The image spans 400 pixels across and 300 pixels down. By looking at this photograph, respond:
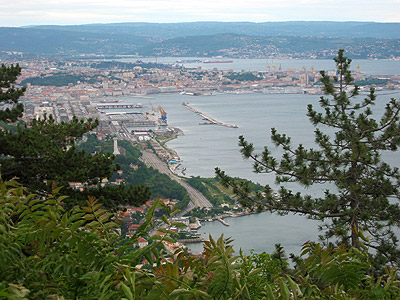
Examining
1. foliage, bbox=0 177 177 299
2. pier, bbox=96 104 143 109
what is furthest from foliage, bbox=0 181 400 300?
pier, bbox=96 104 143 109

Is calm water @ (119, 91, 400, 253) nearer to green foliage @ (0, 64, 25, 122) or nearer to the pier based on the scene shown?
the pier

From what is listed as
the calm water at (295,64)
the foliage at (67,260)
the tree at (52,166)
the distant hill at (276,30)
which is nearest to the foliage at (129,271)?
the foliage at (67,260)

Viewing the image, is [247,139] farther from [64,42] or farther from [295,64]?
[64,42]

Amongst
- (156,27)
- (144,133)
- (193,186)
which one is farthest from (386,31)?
(193,186)

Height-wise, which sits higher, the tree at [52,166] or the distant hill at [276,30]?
the distant hill at [276,30]

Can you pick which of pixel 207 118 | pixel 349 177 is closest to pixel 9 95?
pixel 349 177

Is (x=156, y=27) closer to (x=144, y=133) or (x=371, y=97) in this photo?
(x=144, y=133)

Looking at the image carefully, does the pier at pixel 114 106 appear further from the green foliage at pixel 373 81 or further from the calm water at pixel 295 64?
the calm water at pixel 295 64
